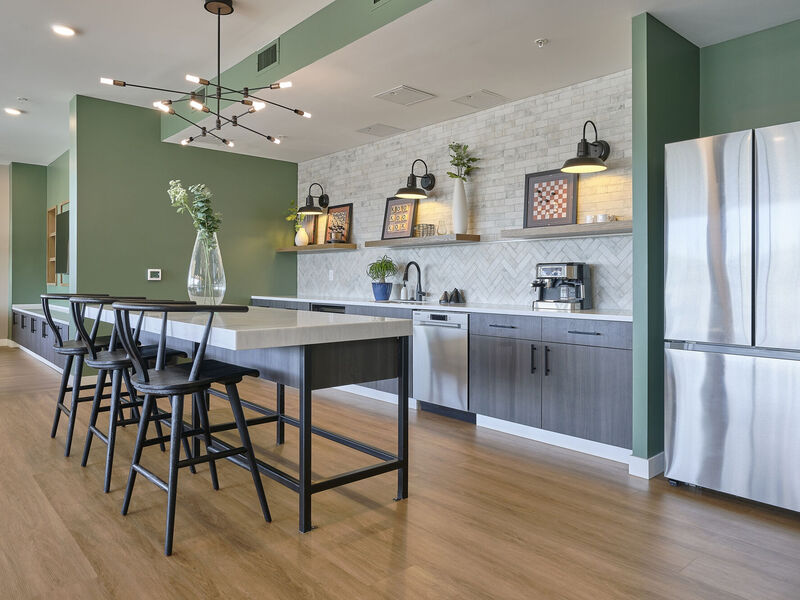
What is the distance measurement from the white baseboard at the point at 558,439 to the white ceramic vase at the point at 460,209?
Answer: 1.63 metres

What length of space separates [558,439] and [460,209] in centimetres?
A: 213

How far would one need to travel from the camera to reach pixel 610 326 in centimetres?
342

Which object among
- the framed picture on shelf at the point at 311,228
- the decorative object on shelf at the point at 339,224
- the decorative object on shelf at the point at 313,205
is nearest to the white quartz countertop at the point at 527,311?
the decorative object on shelf at the point at 339,224

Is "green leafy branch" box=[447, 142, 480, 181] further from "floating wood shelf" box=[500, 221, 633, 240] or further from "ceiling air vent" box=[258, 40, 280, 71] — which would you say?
"ceiling air vent" box=[258, 40, 280, 71]

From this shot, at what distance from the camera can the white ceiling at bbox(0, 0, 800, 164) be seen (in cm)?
319

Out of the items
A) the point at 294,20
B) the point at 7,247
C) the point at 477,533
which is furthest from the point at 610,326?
the point at 7,247

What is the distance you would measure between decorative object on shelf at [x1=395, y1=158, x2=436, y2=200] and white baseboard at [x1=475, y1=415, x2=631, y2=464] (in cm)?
209

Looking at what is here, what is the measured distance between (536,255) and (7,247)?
27.2 feet

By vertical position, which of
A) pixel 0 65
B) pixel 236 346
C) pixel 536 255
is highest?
pixel 0 65

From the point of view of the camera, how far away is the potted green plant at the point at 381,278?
220 inches

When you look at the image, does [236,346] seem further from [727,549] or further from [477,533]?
[727,549]

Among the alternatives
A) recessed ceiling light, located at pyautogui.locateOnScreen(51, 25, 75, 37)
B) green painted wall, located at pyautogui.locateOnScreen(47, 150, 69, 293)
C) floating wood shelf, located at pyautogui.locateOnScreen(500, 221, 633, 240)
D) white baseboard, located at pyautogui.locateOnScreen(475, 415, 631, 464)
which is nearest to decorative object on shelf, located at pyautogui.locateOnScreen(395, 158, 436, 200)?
floating wood shelf, located at pyautogui.locateOnScreen(500, 221, 633, 240)

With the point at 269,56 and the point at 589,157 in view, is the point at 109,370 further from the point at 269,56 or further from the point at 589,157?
the point at 589,157

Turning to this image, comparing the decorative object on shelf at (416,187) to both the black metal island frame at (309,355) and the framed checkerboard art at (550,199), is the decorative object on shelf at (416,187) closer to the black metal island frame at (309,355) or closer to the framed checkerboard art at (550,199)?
the framed checkerboard art at (550,199)
